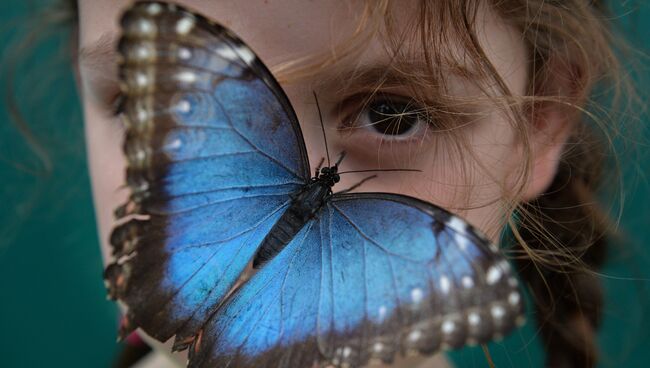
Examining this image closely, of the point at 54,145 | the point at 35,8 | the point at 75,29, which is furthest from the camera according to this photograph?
the point at 54,145

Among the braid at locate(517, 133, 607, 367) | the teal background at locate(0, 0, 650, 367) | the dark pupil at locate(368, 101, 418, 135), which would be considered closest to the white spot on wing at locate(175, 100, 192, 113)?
the dark pupil at locate(368, 101, 418, 135)

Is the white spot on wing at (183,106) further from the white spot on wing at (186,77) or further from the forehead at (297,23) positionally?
the forehead at (297,23)

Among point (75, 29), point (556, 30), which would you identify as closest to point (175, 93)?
point (556, 30)

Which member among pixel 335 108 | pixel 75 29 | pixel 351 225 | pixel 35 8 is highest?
pixel 35 8

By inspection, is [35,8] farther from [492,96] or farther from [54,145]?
[492,96]

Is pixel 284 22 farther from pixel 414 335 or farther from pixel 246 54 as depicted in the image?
pixel 414 335

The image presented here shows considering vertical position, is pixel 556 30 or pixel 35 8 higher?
pixel 35 8

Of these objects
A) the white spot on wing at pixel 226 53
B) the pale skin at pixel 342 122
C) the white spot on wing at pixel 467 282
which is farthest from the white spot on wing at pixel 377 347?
the white spot on wing at pixel 226 53
